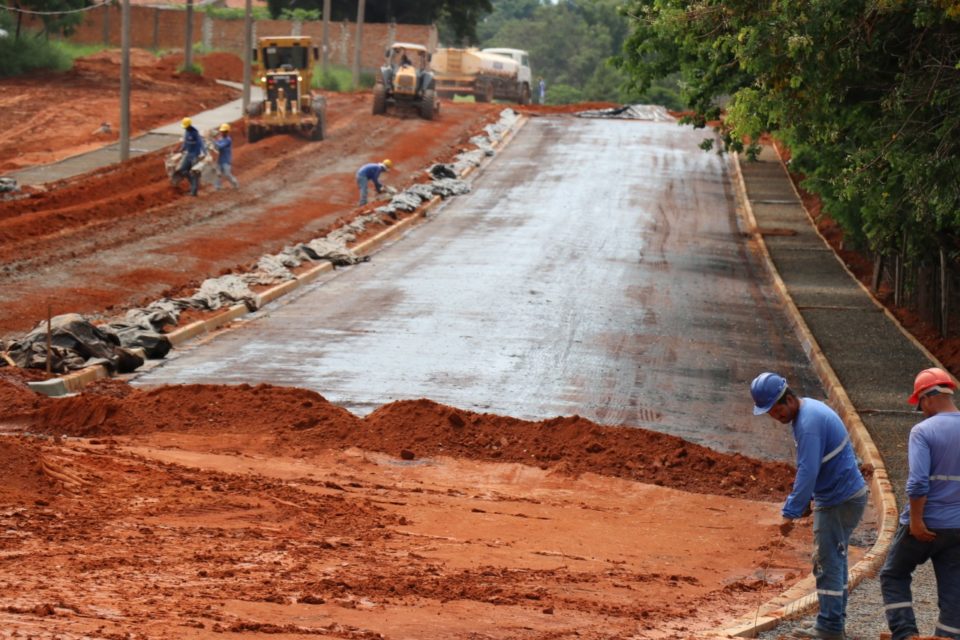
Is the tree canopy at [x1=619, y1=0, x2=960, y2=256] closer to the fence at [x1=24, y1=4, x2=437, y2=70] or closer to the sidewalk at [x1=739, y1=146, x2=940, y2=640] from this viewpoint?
the sidewalk at [x1=739, y1=146, x2=940, y2=640]

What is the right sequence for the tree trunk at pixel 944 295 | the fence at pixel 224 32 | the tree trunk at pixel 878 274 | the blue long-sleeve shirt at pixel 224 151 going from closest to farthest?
the tree trunk at pixel 944 295 → the tree trunk at pixel 878 274 → the blue long-sleeve shirt at pixel 224 151 → the fence at pixel 224 32

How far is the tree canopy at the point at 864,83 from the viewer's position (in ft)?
49.0

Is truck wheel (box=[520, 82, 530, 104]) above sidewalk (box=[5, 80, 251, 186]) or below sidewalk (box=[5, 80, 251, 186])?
above

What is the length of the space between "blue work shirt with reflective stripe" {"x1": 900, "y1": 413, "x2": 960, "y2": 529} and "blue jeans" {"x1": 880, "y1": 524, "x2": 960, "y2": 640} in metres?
0.11

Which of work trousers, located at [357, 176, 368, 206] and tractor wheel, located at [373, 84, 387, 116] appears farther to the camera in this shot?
tractor wheel, located at [373, 84, 387, 116]

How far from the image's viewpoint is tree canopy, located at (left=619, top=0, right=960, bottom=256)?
14.9 meters

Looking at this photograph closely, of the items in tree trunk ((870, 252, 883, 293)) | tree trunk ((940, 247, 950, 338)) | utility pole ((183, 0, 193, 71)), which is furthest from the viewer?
utility pole ((183, 0, 193, 71))

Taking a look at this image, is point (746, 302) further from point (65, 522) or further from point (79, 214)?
point (65, 522)

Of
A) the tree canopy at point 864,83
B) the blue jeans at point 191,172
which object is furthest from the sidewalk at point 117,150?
the tree canopy at point 864,83

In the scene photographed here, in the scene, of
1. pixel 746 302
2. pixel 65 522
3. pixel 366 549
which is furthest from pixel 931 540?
pixel 746 302

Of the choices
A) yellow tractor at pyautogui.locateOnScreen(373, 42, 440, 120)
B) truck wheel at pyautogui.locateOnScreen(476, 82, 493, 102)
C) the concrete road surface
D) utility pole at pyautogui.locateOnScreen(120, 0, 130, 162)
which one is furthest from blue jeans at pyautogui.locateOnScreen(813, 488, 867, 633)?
truck wheel at pyautogui.locateOnScreen(476, 82, 493, 102)

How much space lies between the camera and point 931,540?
8.16 metres

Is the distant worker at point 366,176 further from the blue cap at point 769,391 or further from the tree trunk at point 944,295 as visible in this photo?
the blue cap at point 769,391

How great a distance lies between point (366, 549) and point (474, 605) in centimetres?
160
